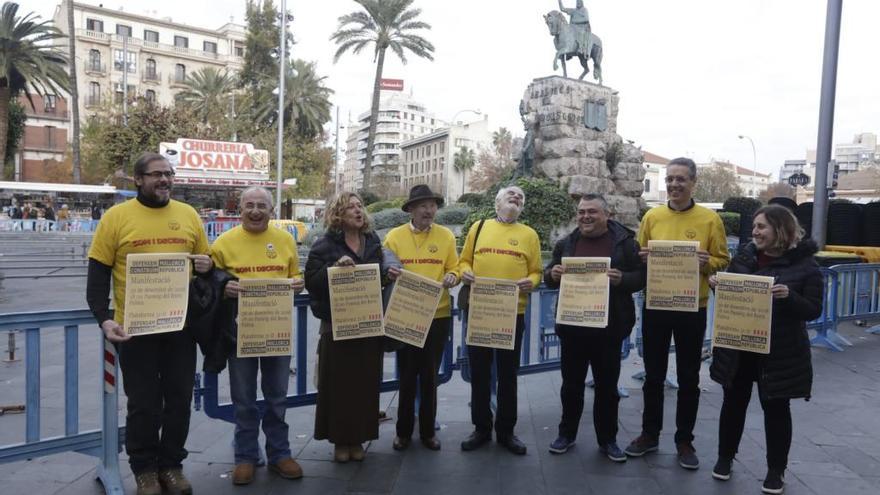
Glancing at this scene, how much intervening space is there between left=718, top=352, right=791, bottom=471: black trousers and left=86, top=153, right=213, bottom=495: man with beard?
10.4 feet

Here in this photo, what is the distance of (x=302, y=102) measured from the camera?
43.4 m

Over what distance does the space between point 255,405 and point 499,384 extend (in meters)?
1.61

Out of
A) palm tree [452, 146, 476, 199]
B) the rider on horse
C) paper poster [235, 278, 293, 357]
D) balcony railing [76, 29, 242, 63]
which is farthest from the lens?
palm tree [452, 146, 476, 199]

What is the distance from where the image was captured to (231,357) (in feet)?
12.3

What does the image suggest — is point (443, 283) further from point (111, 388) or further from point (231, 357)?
point (111, 388)

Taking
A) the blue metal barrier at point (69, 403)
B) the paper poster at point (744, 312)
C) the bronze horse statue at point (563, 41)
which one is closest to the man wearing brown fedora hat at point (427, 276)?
the paper poster at point (744, 312)

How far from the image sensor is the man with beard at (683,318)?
13.2 feet

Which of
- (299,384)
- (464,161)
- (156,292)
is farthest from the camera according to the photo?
(464,161)

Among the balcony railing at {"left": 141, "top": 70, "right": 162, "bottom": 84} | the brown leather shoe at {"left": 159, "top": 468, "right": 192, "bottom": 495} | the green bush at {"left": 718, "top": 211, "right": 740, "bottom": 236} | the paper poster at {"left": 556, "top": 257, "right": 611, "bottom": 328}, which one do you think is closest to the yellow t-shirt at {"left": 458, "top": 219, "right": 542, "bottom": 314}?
the paper poster at {"left": 556, "top": 257, "right": 611, "bottom": 328}

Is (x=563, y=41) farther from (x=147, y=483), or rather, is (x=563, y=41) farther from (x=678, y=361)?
(x=147, y=483)

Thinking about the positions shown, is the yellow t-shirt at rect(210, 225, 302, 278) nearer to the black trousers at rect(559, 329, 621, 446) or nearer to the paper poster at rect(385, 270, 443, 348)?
the paper poster at rect(385, 270, 443, 348)

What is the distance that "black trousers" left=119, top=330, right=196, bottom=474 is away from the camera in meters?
3.38

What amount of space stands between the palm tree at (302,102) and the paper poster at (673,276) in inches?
1624

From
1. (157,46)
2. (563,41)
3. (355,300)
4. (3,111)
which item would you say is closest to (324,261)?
(355,300)
